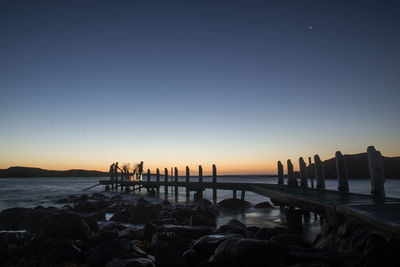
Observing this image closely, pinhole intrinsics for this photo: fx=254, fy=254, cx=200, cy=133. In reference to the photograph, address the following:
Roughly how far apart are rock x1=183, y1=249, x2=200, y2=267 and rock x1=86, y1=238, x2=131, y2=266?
64.6 inches

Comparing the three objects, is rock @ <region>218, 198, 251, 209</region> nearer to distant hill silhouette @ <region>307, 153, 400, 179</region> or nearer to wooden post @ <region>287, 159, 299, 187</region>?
wooden post @ <region>287, 159, 299, 187</region>

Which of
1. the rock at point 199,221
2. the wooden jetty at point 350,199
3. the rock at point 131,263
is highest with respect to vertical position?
the wooden jetty at point 350,199

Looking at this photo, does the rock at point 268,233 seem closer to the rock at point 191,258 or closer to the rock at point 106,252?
the rock at point 191,258

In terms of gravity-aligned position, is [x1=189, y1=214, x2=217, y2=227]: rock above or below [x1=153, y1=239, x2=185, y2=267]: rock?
below

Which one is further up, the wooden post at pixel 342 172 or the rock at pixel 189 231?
the wooden post at pixel 342 172

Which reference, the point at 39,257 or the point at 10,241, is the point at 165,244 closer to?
the point at 39,257

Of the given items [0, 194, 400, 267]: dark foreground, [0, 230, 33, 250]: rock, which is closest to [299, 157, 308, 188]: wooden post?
[0, 194, 400, 267]: dark foreground

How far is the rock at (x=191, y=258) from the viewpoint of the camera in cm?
573

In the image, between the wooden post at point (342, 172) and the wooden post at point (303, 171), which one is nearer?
the wooden post at point (342, 172)

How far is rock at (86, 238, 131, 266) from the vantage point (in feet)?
20.4

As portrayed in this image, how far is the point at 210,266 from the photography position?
16.4 ft

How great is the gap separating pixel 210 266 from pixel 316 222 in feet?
36.3

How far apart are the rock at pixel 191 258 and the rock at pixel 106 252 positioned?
64.6 inches

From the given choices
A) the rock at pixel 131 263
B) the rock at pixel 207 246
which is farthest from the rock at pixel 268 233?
the rock at pixel 131 263
